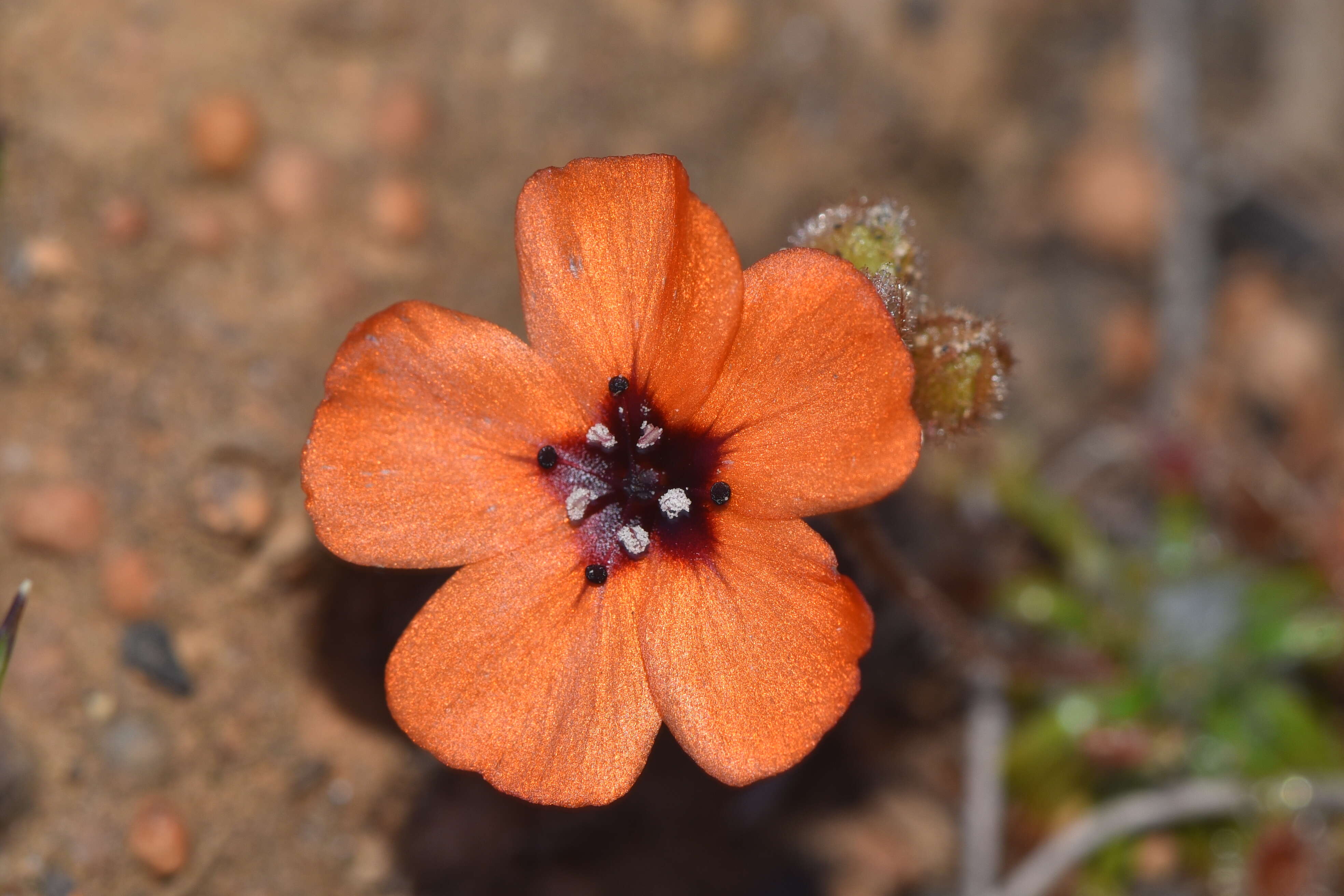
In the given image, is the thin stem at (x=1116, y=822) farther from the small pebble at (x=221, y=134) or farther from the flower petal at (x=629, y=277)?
the small pebble at (x=221, y=134)

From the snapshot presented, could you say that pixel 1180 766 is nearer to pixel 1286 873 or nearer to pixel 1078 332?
pixel 1286 873

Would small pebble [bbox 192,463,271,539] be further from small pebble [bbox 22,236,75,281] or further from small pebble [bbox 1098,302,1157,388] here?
Result: small pebble [bbox 1098,302,1157,388]

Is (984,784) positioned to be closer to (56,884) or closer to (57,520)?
(56,884)

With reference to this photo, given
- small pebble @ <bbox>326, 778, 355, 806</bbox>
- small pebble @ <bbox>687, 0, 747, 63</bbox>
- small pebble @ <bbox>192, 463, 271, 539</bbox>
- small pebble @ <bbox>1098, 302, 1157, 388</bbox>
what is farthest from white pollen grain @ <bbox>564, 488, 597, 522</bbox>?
small pebble @ <bbox>1098, 302, 1157, 388</bbox>

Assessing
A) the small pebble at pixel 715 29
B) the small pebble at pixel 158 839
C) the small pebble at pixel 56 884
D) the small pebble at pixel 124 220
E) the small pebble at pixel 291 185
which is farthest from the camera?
the small pebble at pixel 715 29

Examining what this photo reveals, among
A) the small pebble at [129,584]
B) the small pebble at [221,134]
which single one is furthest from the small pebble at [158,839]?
the small pebble at [221,134]

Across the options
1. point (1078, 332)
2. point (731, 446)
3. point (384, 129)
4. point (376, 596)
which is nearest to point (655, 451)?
point (731, 446)
